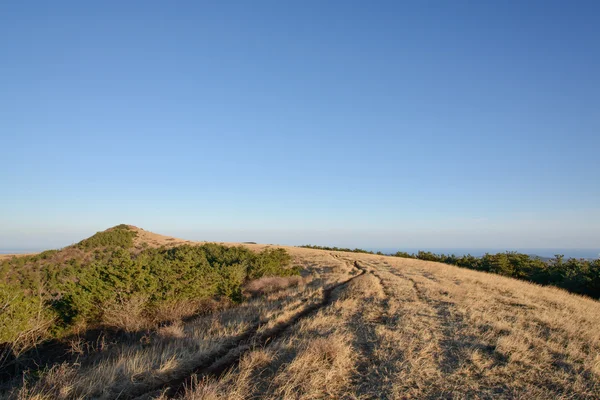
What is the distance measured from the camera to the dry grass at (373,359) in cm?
571

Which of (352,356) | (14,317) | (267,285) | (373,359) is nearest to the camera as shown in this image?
(373,359)

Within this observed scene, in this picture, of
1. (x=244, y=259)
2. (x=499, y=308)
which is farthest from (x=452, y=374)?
(x=244, y=259)

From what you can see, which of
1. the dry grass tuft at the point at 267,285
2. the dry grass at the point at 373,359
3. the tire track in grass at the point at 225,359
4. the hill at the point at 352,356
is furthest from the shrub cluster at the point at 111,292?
the tire track in grass at the point at 225,359

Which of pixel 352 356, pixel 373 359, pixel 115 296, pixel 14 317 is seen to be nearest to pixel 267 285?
pixel 115 296

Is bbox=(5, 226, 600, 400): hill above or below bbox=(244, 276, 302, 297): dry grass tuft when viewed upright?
above

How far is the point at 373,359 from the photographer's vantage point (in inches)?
287

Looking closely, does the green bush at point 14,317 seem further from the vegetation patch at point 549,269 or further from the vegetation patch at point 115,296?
the vegetation patch at point 549,269

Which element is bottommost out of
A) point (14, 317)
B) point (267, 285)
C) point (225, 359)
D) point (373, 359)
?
point (267, 285)

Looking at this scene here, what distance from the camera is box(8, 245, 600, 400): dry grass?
571 cm

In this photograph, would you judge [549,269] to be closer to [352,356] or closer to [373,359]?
[373,359]

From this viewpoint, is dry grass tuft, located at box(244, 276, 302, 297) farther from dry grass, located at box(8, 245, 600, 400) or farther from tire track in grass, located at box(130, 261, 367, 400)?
tire track in grass, located at box(130, 261, 367, 400)

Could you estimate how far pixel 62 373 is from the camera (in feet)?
18.5

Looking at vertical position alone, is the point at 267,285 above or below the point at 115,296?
below

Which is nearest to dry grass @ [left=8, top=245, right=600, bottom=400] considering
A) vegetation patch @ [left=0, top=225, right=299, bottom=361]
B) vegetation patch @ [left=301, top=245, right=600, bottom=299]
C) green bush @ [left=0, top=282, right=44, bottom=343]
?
green bush @ [left=0, top=282, right=44, bottom=343]
